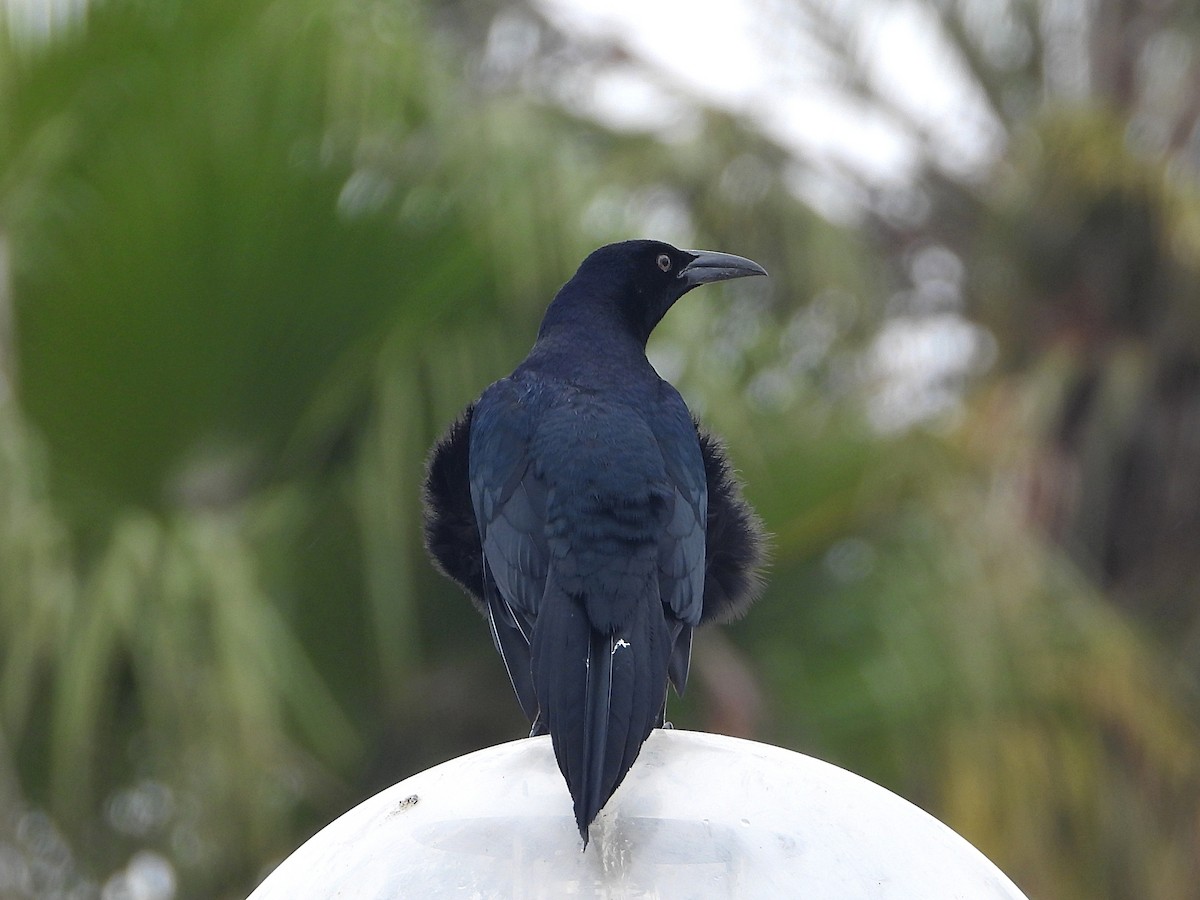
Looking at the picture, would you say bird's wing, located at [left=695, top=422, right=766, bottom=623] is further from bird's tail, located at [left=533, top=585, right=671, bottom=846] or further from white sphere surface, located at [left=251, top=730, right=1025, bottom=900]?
white sphere surface, located at [left=251, top=730, right=1025, bottom=900]

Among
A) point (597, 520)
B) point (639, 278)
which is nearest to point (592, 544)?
point (597, 520)

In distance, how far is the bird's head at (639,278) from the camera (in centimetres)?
324

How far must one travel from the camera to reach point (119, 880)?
4121 millimetres

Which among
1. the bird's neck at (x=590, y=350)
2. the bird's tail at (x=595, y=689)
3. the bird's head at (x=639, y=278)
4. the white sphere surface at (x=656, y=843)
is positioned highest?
the bird's head at (x=639, y=278)

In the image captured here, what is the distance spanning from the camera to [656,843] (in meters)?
1.68

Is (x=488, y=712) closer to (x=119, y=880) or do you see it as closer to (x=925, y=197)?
(x=119, y=880)

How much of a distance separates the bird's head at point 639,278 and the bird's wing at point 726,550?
1.31 ft

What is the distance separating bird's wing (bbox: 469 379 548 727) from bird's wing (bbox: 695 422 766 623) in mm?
396

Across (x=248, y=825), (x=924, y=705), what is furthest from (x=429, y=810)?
(x=924, y=705)

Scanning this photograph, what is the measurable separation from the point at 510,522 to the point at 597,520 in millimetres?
209

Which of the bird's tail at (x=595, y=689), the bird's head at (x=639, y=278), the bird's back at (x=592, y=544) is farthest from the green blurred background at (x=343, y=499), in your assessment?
the bird's tail at (x=595, y=689)

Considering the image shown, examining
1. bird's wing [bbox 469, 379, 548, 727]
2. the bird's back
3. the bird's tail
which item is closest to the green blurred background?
bird's wing [bbox 469, 379, 548, 727]

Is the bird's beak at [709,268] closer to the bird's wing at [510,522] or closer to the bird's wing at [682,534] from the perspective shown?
the bird's wing at [682,534]

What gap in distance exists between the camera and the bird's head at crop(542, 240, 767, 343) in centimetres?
324
